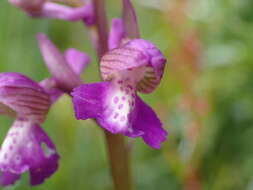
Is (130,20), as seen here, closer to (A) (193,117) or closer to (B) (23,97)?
(B) (23,97)

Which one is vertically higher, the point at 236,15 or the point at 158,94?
the point at 236,15

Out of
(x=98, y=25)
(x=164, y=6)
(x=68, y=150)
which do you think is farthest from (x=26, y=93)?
(x=164, y=6)

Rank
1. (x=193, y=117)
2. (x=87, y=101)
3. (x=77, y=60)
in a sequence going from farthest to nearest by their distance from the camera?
(x=193, y=117)
(x=77, y=60)
(x=87, y=101)

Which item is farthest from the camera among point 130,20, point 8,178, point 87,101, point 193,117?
point 193,117

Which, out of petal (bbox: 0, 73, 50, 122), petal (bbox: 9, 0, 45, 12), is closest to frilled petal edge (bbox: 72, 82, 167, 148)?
petal (bbox: 0, 73, 50, 122)

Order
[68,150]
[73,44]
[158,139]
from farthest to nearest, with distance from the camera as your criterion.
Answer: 1. [73,44]
2. [68,150]
3. [158,139]

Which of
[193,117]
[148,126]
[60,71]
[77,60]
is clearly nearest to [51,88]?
[60,71]

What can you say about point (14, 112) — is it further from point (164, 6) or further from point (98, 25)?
point (164, 6)

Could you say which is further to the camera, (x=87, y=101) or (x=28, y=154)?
(x=28, y=154)
